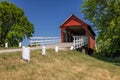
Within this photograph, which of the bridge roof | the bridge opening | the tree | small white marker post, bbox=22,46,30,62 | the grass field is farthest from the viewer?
the tree

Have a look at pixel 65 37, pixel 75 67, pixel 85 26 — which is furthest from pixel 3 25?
pixel 75 67

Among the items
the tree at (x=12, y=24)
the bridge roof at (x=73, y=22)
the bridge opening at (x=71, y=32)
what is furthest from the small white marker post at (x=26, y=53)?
the tree at (x=12, y=24)

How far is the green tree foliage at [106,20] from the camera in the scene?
109 feet

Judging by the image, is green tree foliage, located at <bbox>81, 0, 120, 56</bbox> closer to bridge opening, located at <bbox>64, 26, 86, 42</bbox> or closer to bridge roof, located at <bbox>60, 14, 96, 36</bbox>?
bridge roof, located at <bbox>60, 14, 96, 36</bbox>

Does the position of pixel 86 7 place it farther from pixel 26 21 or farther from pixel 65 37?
pixel 26 21

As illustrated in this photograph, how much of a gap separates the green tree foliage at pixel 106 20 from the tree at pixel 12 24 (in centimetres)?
2006

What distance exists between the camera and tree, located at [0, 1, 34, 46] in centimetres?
5475

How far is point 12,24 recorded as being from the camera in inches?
2265

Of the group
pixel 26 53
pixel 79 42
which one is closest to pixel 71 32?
pixel 79 42

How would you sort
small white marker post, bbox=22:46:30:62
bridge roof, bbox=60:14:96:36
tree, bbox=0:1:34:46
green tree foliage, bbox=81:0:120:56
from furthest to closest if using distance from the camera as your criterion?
tree, bbox=0:1:34:46, bridge roof, bbox=60:14:96:36, green tree foliage, bbox=81:0:120:56, small white marker post, bbox=22:46:30:62

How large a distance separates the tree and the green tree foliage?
20059mm

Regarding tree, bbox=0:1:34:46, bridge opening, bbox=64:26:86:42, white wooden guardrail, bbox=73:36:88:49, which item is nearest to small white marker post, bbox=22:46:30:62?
white wooden guardrail, bbox=73:36:88:49

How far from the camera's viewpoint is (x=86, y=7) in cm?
3834

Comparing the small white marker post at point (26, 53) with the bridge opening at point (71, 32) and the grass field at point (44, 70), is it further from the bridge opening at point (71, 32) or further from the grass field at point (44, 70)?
the bridge opening at point (71, 32)
